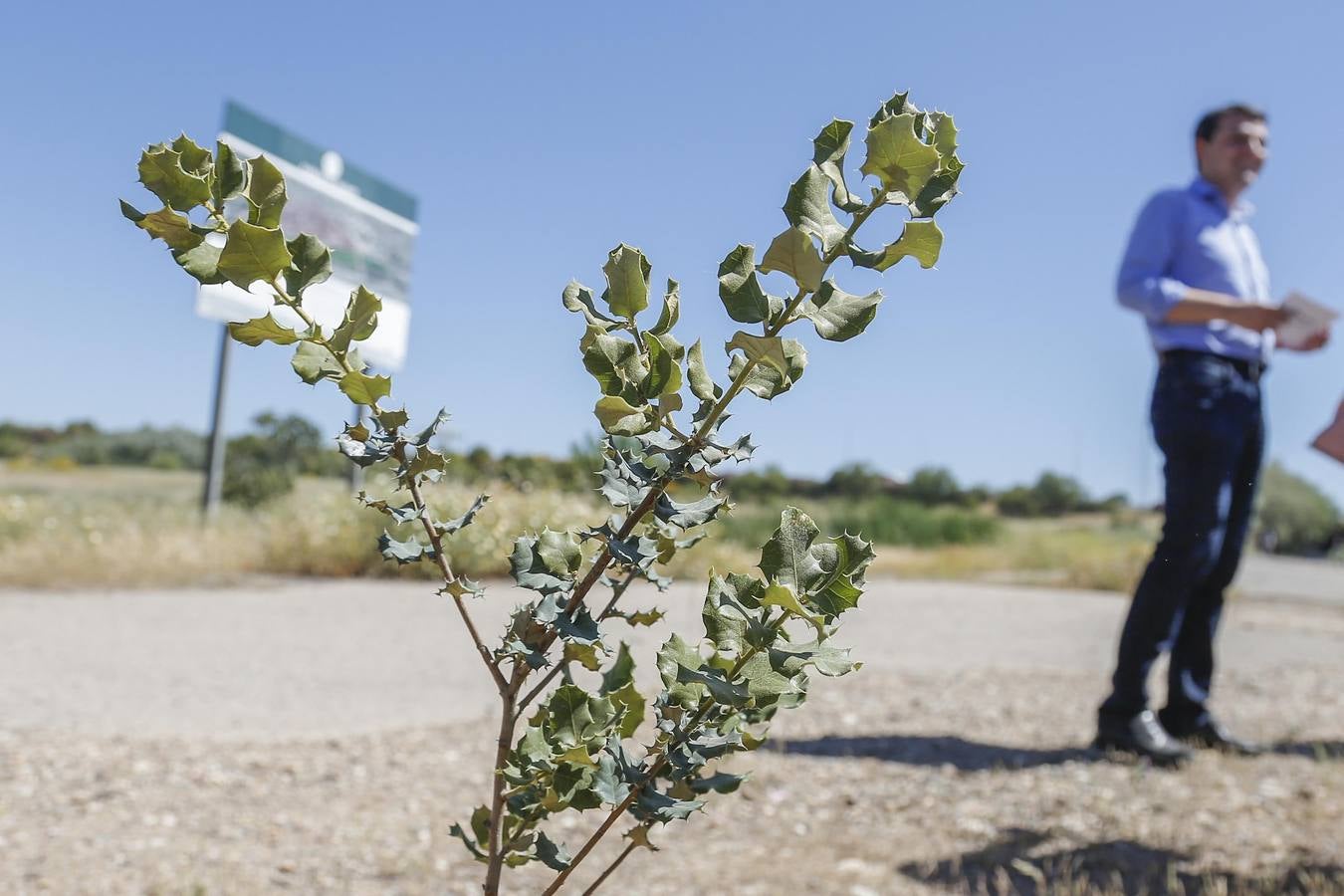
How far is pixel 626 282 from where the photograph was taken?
763 millimetres

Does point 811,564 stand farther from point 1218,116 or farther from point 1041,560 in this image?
point 1041,560

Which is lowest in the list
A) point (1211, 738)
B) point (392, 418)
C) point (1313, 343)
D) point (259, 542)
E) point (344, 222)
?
point (259, 542)

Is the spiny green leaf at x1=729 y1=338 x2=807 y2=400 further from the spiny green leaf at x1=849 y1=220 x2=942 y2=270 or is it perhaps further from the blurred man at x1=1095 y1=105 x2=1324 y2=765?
the blurred man at x1=1095 y1=105 x2=1324 y2=765

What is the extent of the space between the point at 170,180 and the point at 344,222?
12.2 metres

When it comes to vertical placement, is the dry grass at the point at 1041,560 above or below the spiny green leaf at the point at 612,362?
below

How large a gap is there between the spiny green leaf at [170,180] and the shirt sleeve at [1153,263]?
9.31 ft

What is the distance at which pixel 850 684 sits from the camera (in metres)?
4.66

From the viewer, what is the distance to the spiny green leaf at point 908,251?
70 cm

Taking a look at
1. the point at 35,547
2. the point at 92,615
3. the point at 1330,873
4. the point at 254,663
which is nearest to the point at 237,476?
the point at 35,547

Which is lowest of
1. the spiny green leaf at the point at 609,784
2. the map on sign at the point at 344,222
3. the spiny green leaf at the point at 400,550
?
the spiny green leaf at the point at 609,784

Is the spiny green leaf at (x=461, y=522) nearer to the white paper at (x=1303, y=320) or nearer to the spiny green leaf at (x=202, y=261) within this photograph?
the spiny green leaf at (x=202, y=261)

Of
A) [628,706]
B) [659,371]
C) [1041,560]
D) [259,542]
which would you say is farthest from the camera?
[1041,560]

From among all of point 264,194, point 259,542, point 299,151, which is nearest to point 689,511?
point 264,194

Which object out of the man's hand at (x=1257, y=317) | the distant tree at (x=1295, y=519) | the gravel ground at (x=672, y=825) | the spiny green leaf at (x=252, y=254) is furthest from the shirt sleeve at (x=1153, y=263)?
the distant tree at (x=1295, y=519)
